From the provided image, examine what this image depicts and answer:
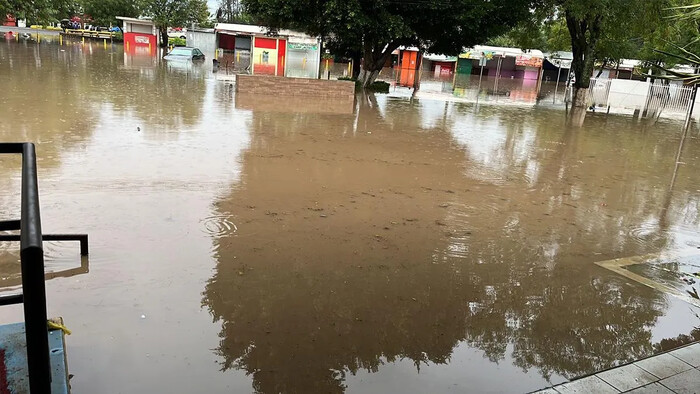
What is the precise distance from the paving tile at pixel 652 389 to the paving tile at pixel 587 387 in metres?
0.13

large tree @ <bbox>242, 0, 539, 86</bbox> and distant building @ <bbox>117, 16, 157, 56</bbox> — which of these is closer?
large tree @ <bbox>242, 0, 539, 86</bbox>

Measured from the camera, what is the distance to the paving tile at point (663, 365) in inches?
150

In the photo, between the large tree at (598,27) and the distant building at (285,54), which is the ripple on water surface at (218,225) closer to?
the large tree at (598,27)

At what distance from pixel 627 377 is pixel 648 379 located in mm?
Result: 139

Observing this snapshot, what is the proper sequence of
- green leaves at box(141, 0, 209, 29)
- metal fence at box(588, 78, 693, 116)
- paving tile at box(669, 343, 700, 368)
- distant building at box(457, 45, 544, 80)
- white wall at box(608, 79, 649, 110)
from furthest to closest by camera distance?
distant building at box(457, 45, 544, 80) → green leaves at box(141, 0, 209, 29) → white wall at box(608, 79, 649, 110) → metal fence at box(588, 78, 693, 116) → paving tile at box(669, 343, 700, 368)

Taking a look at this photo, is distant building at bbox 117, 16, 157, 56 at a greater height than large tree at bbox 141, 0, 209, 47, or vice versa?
large tree at bbox 141, 0, 209, 47

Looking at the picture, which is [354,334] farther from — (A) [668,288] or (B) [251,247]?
(A) [668,288]

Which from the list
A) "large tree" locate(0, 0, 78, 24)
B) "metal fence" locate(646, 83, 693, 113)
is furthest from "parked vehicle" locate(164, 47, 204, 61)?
"metal fence" locate(646, 83, 693, 113)

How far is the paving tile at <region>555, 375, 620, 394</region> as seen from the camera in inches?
139

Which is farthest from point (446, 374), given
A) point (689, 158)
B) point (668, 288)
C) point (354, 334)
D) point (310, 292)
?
point (689, 158)

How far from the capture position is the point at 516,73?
59.6 m

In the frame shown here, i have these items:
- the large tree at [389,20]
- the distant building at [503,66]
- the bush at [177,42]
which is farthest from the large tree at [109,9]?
the large tree at [389,20]

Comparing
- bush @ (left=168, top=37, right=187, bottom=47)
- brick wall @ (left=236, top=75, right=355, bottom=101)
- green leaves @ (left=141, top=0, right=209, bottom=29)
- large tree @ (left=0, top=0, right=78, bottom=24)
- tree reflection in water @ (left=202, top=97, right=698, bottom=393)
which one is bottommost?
tree reflection in water @ (left=202, top=97, right=698, bottom=393)

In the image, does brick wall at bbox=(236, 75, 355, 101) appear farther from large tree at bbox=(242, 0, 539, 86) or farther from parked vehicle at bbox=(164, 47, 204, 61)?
parked vehicle at bbox=(164, 47, 204, 61)
